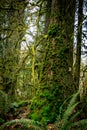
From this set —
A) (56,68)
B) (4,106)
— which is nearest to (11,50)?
(4,106)

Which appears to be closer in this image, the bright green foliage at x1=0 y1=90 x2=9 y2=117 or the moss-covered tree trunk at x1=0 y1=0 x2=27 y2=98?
the bright green foliage at x1=0 y1=90 x2=9 y2=117

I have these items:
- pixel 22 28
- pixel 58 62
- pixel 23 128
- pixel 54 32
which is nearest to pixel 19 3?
pixel 22 28

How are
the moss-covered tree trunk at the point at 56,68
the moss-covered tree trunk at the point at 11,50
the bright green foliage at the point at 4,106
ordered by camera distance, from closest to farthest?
the moss-covered tree trunk at the point at 56,68, the bright green foliage at the point at 4,106, the moss-covered tree trunk at the point at 11,50

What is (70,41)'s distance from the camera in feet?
19.0

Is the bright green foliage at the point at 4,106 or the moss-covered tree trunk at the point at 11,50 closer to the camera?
the bright green foliage at the point at 4,106

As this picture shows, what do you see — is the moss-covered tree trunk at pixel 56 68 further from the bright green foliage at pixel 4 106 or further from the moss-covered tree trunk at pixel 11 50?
the moss-covered tree trunk at pixel 11 50

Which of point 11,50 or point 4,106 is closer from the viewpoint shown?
point 4,106

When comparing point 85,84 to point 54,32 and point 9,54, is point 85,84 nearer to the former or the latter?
point 54,32

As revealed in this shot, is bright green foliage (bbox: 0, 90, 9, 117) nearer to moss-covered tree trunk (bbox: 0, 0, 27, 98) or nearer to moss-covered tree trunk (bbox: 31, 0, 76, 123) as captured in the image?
moss-covered tree trunk (bbox: 31, 0, 76, 123)

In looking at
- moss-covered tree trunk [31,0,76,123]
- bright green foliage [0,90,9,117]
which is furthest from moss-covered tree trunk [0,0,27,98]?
bright green foliage [0,90,9,117]

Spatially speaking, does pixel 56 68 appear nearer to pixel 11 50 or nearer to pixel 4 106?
pixel 4 106

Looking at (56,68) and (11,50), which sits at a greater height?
(11,50)

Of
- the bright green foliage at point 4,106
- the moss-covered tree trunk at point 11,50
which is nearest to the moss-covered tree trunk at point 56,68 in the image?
the bright green foliage at point 4,106

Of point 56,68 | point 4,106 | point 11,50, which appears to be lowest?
point 4,106
